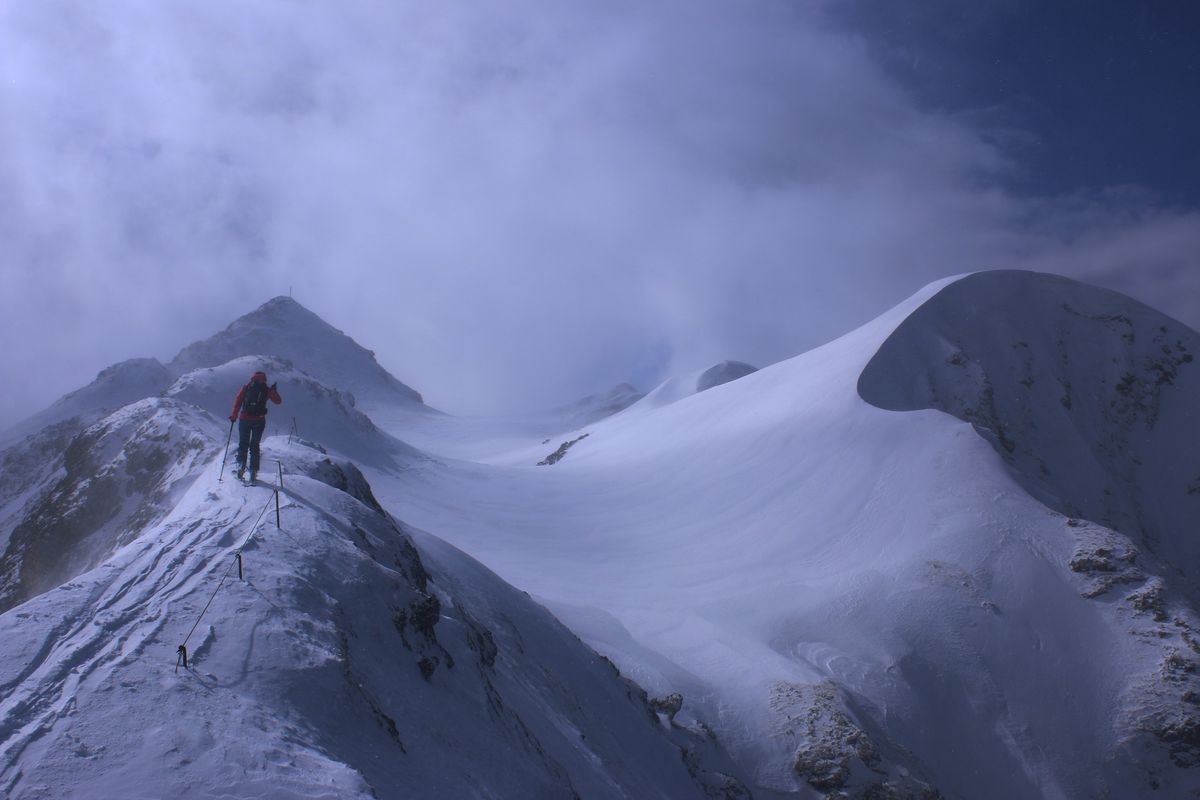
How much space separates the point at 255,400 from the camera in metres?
10.6

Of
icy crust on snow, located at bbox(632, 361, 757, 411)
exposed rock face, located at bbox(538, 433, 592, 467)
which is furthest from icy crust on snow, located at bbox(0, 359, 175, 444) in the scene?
icy crust on snow, located at bbox(632, 361, 757, 411)

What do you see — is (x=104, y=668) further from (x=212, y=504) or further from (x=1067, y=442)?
(x=1067, y=442)

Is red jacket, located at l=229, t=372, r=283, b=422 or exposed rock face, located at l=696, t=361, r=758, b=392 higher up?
exposed rock face, located at l=696, t=361, r=758, b=392

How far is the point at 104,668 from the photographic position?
500 centimetres

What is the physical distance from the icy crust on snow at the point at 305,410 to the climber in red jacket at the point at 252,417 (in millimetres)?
20360

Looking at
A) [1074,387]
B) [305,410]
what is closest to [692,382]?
[1074,387]

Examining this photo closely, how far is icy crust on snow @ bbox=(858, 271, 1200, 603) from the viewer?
3170 cm

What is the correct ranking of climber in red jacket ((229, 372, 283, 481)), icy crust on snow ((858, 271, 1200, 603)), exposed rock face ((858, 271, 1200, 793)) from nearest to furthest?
climber in red jacket ((229, 372, 283, 481))
exposed rock face ((858, 271, 1200, 793))
icy crust on snow ((858, 271, 1200, 603))

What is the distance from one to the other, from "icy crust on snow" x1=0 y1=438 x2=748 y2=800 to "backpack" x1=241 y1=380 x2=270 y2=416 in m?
1.35

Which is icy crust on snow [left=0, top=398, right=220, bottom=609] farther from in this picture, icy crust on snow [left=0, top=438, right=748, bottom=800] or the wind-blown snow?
icy crust on snow [left=0, top=438, right=748, bottom=800]

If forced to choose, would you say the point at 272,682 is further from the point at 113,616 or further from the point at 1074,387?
the point at 1074,387

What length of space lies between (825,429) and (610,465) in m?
10.9

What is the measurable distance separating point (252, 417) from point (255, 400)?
39 cm

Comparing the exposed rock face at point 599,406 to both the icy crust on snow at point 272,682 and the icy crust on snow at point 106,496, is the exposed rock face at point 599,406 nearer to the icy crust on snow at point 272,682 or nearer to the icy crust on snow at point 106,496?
the icy crust on snow at point 106,496
